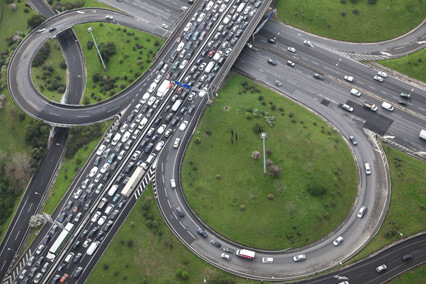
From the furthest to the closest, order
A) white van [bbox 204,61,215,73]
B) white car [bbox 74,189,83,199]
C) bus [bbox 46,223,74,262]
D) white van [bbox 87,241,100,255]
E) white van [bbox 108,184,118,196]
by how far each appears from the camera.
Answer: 1. white van [bbox 204,61,215,73]
2. white car [bbox 74,189,83,199]
3. white van [bbox 108,184,118,196]
4. bus [bbox 46,223,74,262]
5. white van [bbox 87,241,100,255]

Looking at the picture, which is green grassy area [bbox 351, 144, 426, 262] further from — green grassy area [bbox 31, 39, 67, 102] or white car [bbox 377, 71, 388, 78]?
green grassy area [bbox 31, 39, 67, 102]

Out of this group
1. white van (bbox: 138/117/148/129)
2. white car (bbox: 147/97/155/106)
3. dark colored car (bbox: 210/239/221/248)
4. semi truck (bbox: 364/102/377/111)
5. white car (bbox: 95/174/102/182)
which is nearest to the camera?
dark colored car (bbox: 210/239/221/248)

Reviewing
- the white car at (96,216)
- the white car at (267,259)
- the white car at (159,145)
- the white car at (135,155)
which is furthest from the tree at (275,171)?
the white car at (96,216)

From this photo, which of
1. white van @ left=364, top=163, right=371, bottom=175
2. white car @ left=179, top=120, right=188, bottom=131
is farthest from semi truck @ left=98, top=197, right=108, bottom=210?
white van @ left=364, top=163, right=371, bottom=175

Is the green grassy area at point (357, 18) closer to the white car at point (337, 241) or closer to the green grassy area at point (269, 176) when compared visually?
the green grassy area at point (269, 176)

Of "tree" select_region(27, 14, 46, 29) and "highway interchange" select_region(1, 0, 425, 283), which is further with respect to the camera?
"tree" select_region(27, 14, 46, 29)

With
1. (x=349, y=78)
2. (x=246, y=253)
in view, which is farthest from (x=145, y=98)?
(x=349, y=78)

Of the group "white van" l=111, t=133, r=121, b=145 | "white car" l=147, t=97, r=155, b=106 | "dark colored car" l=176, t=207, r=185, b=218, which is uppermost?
"white car" l=147, t=97, r=155, b=106

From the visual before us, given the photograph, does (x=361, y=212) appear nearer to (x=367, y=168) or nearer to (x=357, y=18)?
(x=367, y=168)
